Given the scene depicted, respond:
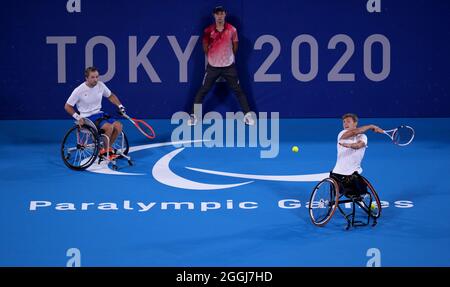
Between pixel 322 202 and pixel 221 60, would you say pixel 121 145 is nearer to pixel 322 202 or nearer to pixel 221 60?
pixel 221 60

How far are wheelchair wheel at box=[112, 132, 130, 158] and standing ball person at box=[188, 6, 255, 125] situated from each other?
7.89ft

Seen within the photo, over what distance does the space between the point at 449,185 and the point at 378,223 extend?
85.9 inches

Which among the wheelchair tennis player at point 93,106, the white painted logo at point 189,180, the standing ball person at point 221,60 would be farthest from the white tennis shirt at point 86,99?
the standing ball person at point 221,60

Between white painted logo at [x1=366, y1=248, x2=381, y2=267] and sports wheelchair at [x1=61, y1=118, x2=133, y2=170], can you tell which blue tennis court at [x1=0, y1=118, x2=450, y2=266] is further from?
sports wheelchair at [x1=61, y1=118, x2=133, y2=170]

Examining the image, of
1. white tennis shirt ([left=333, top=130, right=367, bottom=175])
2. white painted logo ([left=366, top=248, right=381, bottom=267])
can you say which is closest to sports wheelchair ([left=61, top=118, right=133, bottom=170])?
white tennis shirt ([left=333, top=130, right=367, bottom=175])

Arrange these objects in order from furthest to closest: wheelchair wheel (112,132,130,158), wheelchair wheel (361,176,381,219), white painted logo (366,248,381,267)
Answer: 1. wheelchair wheel (112,132,130,158)
2. wheelchair wheel (361,176,381,219)
3. white painted logo (366,248,381,267)

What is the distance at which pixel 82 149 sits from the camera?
1215 centimetres

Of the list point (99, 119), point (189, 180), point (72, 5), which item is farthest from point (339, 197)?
point (72, 5)

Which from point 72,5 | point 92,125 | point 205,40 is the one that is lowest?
point 92,125

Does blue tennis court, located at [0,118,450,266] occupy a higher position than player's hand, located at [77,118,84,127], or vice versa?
player's hand, located at [77,118,84,127]

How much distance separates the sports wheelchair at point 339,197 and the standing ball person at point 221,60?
18.5ft

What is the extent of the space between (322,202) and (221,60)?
605cm

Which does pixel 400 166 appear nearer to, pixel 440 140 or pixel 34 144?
pixel 440 140

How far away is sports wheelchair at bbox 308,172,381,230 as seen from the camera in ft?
30.7
